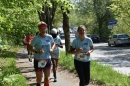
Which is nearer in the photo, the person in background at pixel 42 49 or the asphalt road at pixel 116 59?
the person in background at pixel 42 49

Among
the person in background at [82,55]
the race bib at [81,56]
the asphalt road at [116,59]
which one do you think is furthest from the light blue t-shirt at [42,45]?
the asphalt road at [116,59]

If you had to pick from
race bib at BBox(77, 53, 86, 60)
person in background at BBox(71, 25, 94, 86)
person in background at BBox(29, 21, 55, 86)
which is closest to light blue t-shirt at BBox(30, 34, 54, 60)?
person in background at BBox(29, 21, 55, 86)

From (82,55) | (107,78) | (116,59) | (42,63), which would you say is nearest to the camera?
(42,63)

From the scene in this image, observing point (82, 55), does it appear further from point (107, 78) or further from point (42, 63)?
point (107, 78)

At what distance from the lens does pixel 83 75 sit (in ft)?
22.3

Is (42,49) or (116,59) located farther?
(116,59)

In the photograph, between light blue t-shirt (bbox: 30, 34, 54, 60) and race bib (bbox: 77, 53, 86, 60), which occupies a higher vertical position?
light blue t-shirt (bbox: 30, 34, 54, 60)

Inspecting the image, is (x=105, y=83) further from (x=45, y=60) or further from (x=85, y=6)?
(x=85, y=6)

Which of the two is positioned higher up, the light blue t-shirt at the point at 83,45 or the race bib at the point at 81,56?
the light blue t-shirt at the point at 83,45

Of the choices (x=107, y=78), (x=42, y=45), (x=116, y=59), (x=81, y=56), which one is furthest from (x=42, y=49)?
(x=116, y=59)

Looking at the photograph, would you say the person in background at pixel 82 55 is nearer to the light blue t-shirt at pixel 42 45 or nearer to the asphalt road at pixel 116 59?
the light blue t-shirt at pixel 42 45

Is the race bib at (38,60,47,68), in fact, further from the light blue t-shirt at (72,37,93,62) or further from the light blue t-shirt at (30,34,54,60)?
the light blue t-shirt at (72,37,93,62)

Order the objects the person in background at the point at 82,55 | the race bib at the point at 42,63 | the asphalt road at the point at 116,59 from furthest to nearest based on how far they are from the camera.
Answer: the asphalt road at the point at 116,59, the person in background at the point at 82,55, the race bib at the point at 42,63

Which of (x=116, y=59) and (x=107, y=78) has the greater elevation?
(x=107, y=78)
